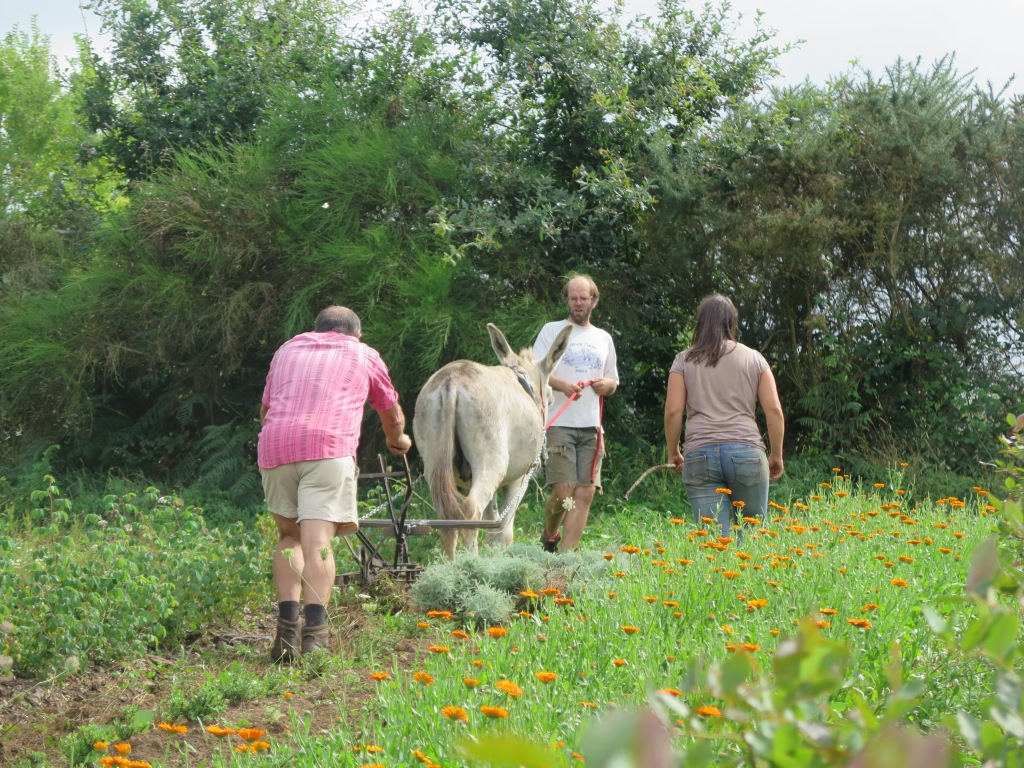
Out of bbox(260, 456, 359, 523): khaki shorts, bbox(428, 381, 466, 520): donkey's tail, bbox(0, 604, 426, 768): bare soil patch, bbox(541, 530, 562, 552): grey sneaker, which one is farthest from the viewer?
bbox(541, 530, 562, 552): grey sneaker

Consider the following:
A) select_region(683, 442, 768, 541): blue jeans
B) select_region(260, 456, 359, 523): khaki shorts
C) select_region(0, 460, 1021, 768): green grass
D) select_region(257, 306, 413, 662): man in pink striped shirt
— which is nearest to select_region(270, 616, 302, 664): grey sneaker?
select_region(257, 306, 413, 662): man in pink striped shirt

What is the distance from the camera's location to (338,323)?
19.5ft

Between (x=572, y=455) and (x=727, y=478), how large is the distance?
150 centimetres

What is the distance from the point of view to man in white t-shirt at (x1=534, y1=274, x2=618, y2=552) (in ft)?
25.4

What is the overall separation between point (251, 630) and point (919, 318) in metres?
8.31

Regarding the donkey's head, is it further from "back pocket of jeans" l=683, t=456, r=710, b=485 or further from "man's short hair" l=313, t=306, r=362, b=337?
"man's short hair" l=313, t=306, r=362, b=337

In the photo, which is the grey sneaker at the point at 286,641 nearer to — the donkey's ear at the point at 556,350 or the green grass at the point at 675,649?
the green grass at the point at 675,649

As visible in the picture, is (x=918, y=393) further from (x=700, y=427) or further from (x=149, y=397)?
(x=149, y=397)

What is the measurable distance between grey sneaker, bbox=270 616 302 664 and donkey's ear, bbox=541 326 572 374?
281cm

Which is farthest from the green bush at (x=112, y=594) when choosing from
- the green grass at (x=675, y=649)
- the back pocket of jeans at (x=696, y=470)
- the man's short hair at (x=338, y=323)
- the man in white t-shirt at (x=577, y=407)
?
the back pocket of jeans at (x=696, y=470)

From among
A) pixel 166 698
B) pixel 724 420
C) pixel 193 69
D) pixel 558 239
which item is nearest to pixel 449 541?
pixel 724 420

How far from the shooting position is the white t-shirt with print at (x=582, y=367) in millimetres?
7758

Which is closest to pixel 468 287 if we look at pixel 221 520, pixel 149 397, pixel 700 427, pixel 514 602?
pixel 221 520

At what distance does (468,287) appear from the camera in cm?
1190
